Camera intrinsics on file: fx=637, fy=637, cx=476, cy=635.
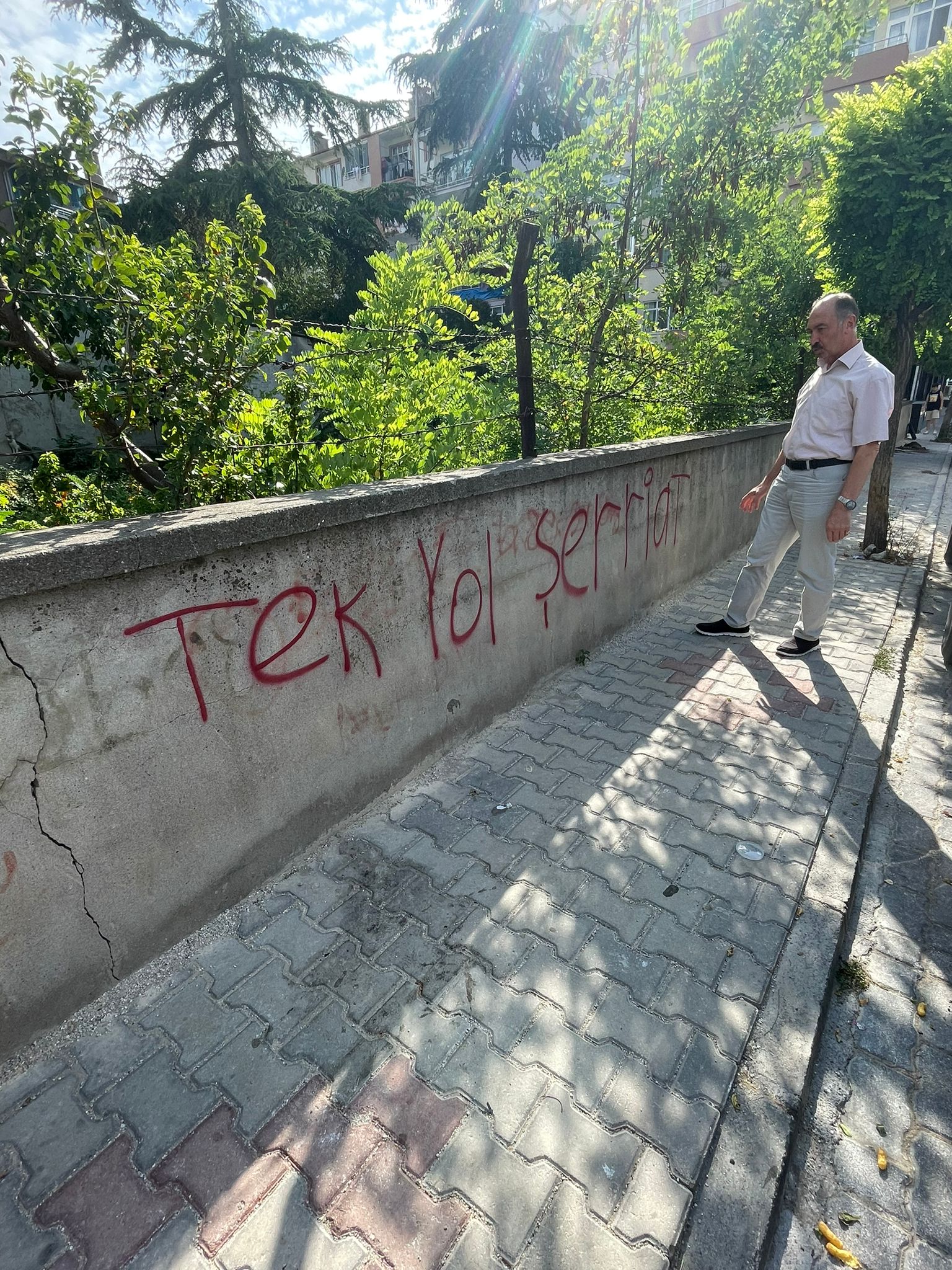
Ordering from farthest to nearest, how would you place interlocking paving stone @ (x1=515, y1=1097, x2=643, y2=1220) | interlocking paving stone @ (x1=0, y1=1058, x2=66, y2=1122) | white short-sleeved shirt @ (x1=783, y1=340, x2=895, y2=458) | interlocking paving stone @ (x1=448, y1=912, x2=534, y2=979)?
white short-sleeved shirt @ (x1=783, y1=340, x2=895, y2=458), interlocking paving stone @ (x1=448, y1=912, x2=534, y2=979), interlocking paving stone @ (x1=0, y1=1058, x2=66, y2=1122), interlocking paving stone @ (x1=515, y1=1097, x2=643, y2=1220)

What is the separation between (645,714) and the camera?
3719 mm

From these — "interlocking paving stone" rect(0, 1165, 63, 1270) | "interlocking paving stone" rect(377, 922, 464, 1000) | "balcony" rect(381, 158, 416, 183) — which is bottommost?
"interlocking paving stone" rect(377, 922, 464, 1000)

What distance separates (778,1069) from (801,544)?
128 inches

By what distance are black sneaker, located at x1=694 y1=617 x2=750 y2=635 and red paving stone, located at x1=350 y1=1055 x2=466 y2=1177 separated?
12.7ft

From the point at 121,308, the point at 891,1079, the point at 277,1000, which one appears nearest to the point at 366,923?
the point at 277,1000

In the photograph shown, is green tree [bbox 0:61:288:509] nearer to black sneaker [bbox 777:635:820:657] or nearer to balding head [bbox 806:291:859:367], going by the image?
balding head [bbox 806:291:859:367]

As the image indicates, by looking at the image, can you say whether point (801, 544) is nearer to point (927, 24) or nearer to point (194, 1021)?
point (194, 1021)

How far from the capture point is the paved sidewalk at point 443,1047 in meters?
1.47

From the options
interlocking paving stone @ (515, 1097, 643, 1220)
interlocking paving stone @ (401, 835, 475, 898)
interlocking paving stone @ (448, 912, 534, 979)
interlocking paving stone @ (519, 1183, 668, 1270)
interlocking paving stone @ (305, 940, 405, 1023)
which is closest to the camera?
interlocking paving stone @ (519, 1183, 668, 1270)

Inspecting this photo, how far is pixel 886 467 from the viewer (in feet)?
23.6

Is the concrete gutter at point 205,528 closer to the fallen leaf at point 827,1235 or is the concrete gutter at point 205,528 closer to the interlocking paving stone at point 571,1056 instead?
the interlocking paving stone at point 571,1056

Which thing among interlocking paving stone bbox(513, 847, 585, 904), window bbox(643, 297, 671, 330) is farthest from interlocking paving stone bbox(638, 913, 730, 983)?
window bbox(643, 297, 671, 330)

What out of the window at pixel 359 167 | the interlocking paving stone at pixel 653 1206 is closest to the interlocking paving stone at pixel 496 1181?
the interlocking paving stone at pixel 653 1206

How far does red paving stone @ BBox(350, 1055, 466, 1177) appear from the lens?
161 cm
